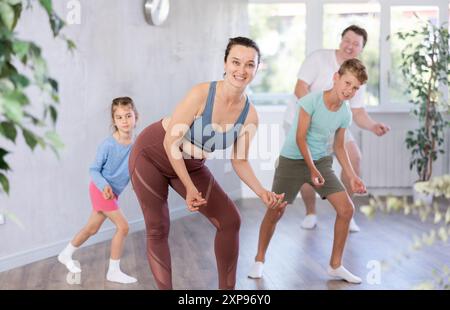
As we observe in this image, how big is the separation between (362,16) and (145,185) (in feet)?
14.9

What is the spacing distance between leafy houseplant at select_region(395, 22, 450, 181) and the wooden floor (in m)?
0.95

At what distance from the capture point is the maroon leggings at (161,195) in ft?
9.91

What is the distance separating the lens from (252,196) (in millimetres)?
6996

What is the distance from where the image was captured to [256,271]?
3.99m

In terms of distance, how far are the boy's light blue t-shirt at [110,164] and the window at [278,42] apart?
134 inches

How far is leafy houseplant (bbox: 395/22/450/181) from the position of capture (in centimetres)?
633

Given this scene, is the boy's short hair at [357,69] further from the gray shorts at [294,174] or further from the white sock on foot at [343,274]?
the white sock on foot at [343,274]

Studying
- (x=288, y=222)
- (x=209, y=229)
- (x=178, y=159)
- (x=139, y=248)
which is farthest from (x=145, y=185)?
(x=288, y=222)

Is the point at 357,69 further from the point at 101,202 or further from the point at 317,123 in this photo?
the point at 101,202

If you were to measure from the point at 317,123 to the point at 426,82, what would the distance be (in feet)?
9.54

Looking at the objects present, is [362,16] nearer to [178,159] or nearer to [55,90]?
[178,159]

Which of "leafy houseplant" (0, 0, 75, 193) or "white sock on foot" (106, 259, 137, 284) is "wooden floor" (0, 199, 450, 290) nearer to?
"white sock on foot" (106, 259, 137, 284)

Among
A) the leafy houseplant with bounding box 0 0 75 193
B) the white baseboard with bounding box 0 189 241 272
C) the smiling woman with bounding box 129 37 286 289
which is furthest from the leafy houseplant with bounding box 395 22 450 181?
the leafy houseplant with bounding box 0 0 75 193

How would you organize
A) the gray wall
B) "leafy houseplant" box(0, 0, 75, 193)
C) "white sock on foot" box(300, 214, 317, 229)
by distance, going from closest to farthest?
"leafy houseplant" box(0, 0, 75, 193) → the gray wall → "white sock on foot" box(300, 214, 317, 229)
